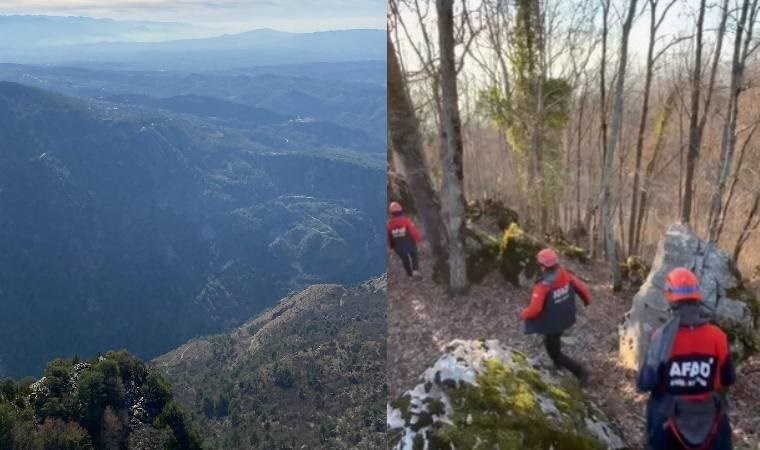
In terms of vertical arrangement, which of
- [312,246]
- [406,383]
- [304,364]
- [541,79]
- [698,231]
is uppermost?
[541,79]

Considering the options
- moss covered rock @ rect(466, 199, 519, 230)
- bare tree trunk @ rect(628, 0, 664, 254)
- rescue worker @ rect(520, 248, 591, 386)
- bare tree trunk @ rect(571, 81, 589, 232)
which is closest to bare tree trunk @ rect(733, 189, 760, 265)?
bare tree trunk @ rect(628, 0, 664, 254)

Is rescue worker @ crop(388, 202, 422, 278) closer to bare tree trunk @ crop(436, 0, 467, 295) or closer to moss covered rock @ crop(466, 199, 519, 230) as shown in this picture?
bare tree trunk @ crop(436, 0, 467, 295)

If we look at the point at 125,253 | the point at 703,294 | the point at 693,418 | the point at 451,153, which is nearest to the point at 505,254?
the point at 451,153

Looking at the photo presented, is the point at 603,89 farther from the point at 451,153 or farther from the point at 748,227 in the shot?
the point at 748,227

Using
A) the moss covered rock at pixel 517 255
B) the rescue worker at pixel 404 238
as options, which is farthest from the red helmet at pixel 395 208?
the moss covered rock at pixel 517 255

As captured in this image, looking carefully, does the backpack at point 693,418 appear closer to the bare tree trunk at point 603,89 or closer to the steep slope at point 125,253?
the bare tree trunk at point 603,89

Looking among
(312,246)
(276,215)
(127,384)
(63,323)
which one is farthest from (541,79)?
(276,215)

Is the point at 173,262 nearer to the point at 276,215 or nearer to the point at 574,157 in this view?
the point at 276,215
